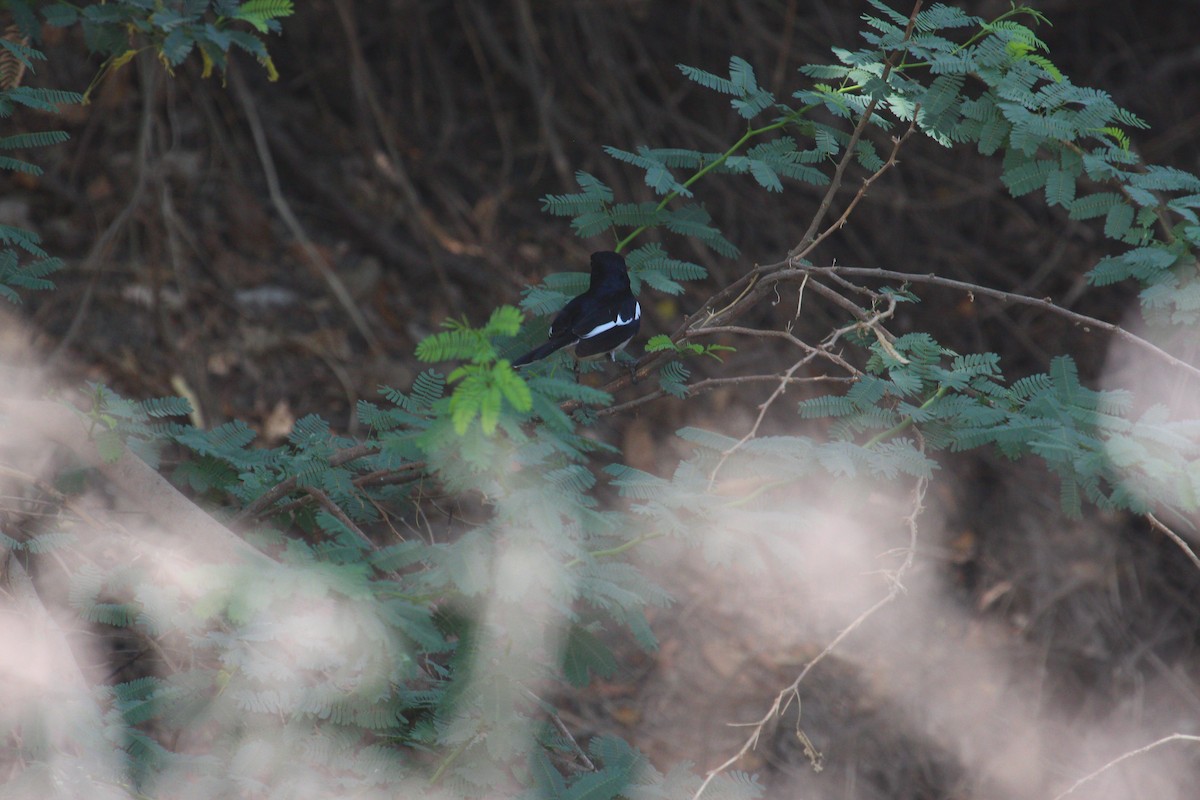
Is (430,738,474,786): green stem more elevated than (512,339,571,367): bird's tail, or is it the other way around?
(512,339,571,367): bird's tail

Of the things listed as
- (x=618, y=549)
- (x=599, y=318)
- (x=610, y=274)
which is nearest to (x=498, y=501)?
(x=618, y=549)

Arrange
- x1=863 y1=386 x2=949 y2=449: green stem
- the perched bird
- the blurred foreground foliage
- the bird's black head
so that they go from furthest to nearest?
the bird's black head → the perched bird → x1=863 y1=386 x2=949 y2=449: green stem → the blurred foreground foliage

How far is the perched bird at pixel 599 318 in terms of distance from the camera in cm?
263

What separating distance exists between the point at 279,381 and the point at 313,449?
3.25 metres

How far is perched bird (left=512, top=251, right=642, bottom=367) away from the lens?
2.63 meters

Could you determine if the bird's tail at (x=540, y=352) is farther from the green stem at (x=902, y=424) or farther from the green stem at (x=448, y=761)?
the green stem at (x=448, y=761)

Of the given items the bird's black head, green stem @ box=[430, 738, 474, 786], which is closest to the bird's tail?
the bird's black head

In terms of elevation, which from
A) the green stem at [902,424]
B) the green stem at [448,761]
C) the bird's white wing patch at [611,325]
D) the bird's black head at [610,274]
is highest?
the green stem at [902,424]

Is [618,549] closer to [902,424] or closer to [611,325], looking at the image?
[902,424]

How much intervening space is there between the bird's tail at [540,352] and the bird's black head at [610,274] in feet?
0.85

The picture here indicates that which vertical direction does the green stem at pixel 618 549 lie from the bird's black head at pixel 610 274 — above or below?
above

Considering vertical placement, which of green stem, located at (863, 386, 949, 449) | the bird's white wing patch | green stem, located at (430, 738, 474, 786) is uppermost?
green stem, located at (863, 386, 949, 449)

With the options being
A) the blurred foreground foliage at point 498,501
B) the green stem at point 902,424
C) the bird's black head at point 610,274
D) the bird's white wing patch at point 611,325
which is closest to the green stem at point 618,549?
the blurred foreground foliage at point 498,501

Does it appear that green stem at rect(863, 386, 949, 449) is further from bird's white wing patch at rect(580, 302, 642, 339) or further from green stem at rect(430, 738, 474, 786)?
green stem at rect(430, 738, 474, 786)
